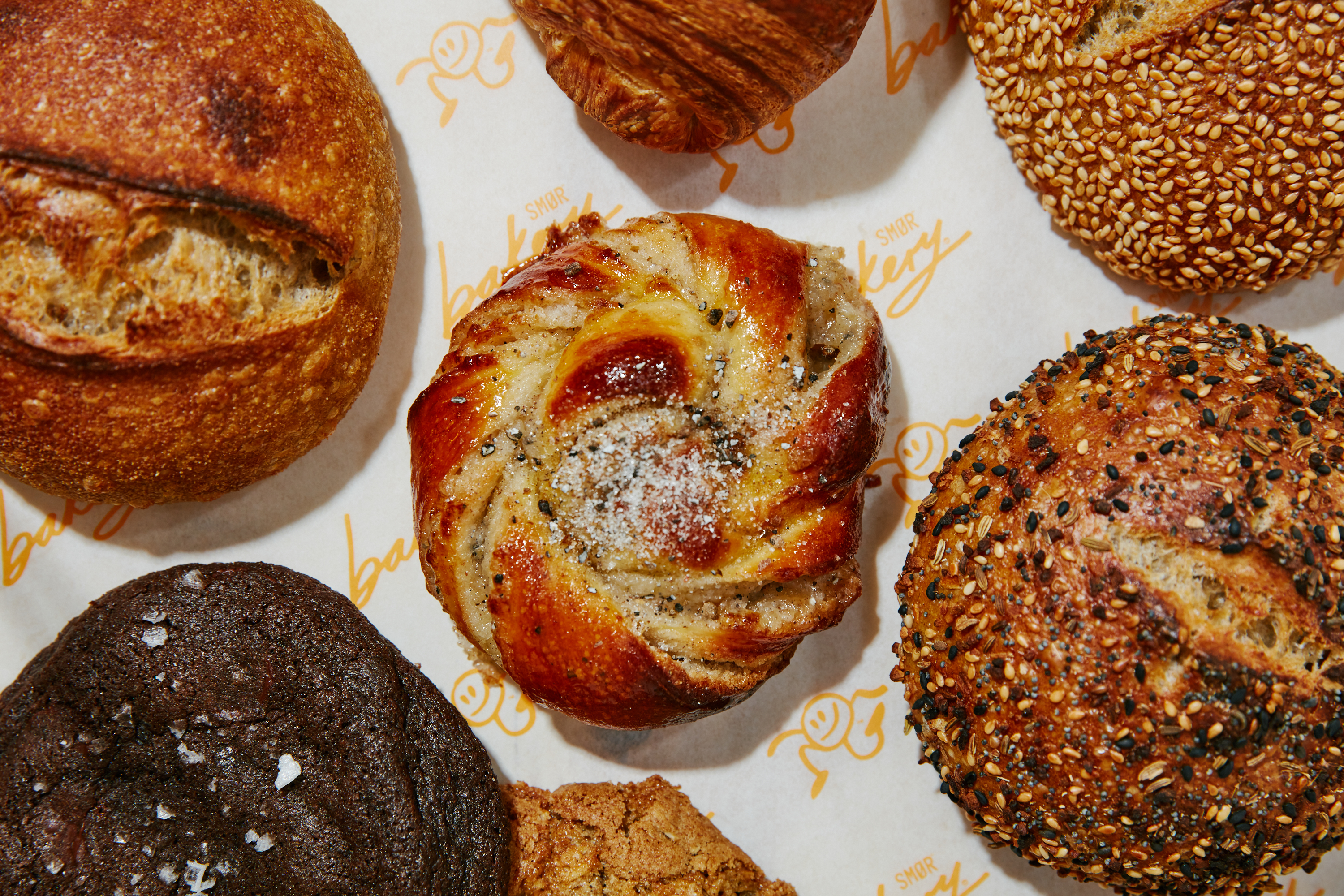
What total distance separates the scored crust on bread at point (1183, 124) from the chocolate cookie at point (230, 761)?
7.29 feet

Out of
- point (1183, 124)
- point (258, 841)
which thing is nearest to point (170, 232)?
point (258, 841)

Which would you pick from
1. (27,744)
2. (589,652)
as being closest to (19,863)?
(27,744)

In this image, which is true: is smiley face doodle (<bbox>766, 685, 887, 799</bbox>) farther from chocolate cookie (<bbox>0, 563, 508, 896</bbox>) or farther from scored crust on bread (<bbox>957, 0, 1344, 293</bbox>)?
scored crust on bread (<bbox>957, 0, 1344, 293</bbox>)

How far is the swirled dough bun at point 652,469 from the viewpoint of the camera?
2.07 metres

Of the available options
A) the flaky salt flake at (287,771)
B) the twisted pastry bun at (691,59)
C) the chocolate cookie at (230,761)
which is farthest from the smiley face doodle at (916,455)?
the flaky salt flake at (287,771)

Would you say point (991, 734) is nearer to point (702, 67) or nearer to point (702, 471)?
point (702, 471)

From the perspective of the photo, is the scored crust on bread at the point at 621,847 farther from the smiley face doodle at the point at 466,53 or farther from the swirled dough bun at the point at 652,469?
the smiley face doodle at the point at 466,53

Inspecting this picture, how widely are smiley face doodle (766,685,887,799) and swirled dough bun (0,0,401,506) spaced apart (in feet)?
5.28

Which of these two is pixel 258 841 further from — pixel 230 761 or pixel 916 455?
pixel 916 455

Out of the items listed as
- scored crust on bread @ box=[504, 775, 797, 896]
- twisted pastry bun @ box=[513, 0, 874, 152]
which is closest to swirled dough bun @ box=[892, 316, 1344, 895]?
scored crust on bread @ box=[504, 775, 797, 896]

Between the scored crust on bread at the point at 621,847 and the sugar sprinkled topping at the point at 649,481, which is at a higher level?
the sugar sprinkled topping at the point at 649,481

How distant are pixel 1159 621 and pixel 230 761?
6.97 ft

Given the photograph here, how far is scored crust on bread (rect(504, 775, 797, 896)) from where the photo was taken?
2400mm

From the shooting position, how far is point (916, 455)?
2.68 m
